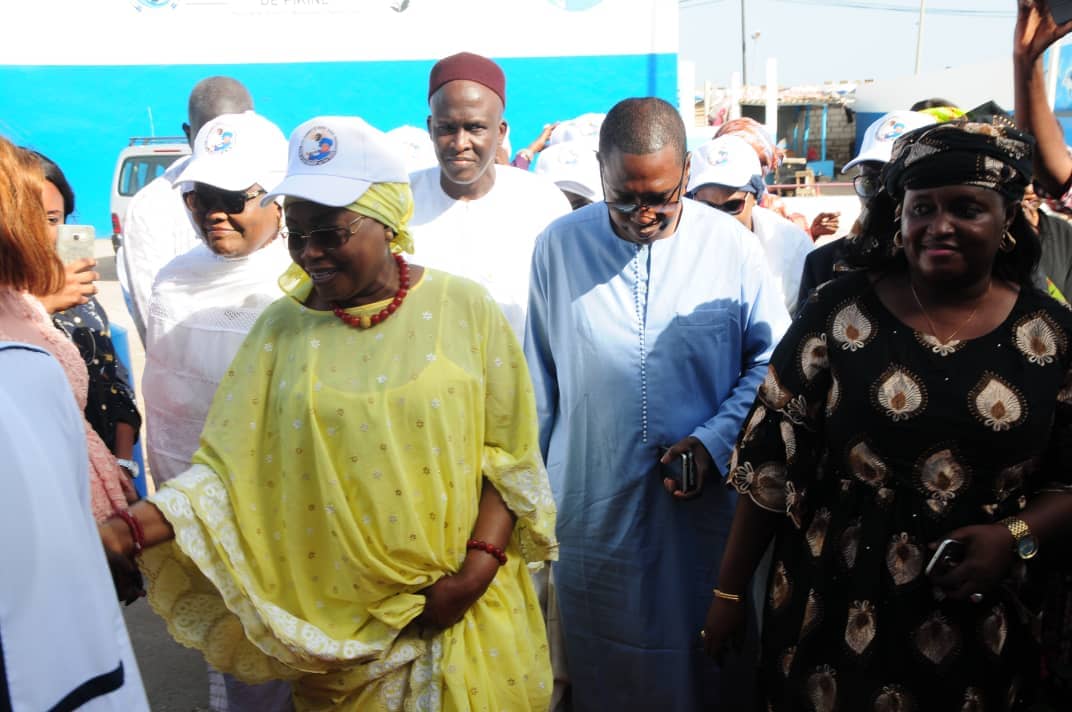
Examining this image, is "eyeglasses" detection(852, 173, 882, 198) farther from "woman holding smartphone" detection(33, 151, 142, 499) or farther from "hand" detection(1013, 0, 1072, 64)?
"woman holding smartphone" detection(33, 151, 142, 499)

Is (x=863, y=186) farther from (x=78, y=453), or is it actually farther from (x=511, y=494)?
(x=78, y=453)

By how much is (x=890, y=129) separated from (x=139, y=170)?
47.1 ft

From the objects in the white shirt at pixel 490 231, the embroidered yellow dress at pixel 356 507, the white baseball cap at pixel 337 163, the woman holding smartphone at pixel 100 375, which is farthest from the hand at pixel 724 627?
the woman holding smartphone at pixel 100 375

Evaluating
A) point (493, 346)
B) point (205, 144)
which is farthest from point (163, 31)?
point (493, 346)

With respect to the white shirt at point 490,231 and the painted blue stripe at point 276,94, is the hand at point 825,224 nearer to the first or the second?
the white shirt at point 490,231

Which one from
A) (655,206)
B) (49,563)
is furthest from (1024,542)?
(49,563)

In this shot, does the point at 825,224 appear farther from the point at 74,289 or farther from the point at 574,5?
the point at 574,5

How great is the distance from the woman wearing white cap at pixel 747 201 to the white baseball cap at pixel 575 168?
2.82 feet

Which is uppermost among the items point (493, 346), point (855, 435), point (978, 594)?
point (493, 346)

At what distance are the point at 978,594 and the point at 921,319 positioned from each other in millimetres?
629

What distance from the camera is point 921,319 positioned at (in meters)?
2.41

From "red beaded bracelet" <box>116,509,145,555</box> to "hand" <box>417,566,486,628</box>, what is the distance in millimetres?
676

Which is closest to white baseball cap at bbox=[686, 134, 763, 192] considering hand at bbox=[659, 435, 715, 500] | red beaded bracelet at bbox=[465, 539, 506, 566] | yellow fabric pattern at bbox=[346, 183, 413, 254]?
hand at bbox=[659, 435, 715, 500]

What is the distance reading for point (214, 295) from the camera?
3660 millimetres
